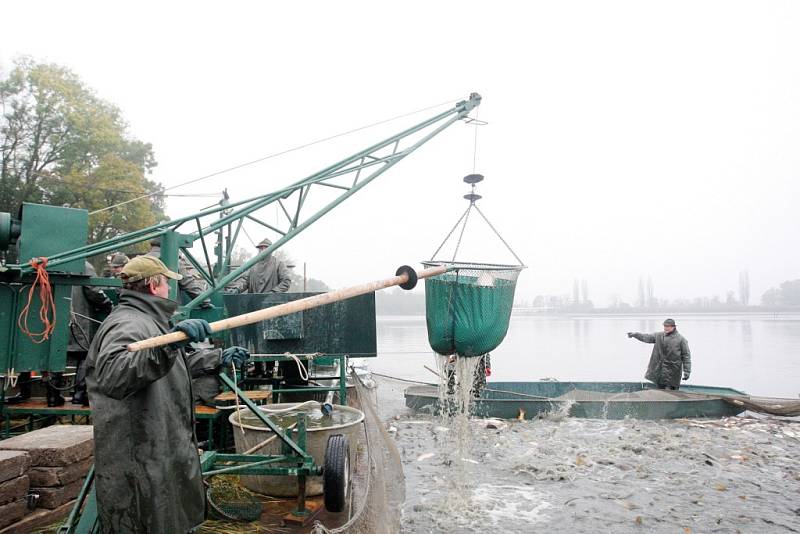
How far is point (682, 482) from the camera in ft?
25.2

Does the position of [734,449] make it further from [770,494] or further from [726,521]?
[726,521]

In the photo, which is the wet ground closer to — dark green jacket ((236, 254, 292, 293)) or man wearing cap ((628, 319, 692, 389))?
man wearing cap ((628, 319, 692, 389))

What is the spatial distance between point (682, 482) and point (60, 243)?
8701 millimetres

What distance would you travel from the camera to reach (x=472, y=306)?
548 cm

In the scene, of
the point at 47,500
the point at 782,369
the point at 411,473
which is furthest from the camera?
the point at 782,369

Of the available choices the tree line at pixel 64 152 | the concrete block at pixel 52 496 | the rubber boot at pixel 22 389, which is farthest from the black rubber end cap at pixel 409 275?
the tree line at pixel 64 152

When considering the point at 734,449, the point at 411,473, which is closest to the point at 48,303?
the point at 411,473

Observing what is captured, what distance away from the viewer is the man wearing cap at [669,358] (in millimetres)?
11438

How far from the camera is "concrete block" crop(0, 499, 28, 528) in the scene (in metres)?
3.31

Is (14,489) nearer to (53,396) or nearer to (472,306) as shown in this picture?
(53,396)

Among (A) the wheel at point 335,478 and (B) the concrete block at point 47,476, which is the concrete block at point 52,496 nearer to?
(B) the concrete block at point 47,476

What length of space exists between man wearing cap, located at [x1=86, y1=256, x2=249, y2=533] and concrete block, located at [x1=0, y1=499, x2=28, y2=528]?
1.42m

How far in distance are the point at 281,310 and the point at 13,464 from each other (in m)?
2.35

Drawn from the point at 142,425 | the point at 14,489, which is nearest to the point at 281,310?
the point at 142,425
